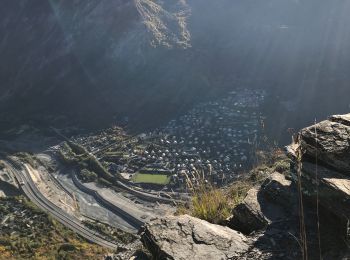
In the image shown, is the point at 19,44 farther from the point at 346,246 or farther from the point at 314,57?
the point at 346,246

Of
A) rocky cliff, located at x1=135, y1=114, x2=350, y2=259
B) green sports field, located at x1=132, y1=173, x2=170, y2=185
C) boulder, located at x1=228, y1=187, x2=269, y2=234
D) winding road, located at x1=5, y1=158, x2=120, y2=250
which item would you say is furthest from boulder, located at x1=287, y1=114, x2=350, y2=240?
green sports field, located at x1=132, y1=173, x2=170, y2=185

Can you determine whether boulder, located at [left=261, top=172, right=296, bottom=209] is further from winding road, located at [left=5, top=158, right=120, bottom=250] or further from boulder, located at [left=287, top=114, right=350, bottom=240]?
winding road, located at [left=5, top=158, right=120, bottom=250]

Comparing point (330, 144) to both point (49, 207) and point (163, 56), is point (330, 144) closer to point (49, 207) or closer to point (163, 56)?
point (49, 207)

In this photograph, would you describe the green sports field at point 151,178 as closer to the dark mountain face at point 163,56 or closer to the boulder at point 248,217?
the dark mountain face at point 163,56

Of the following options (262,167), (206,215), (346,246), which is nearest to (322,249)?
(346,246)

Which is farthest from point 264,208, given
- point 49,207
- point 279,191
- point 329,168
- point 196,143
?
point 196,143
